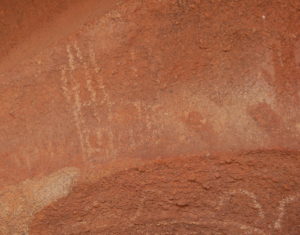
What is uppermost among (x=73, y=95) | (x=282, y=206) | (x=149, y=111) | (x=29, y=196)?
(x=73, y=95)

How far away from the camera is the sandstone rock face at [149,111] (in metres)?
1.64

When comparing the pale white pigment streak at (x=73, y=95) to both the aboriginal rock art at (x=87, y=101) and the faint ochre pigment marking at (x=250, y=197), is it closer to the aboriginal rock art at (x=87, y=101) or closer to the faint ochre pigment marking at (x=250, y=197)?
the aboriginal rock art at (x=87, y=101)

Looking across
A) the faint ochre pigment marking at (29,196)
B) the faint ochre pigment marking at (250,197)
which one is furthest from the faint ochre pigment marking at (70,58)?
the faint ochre pigment marking at (250,197)

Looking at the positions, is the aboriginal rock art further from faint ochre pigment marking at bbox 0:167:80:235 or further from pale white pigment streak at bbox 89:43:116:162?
faint ochre pigment marking at bbox 0:167:80:235

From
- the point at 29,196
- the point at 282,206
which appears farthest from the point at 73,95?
the point at 282,206

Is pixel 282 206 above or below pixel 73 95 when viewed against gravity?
below

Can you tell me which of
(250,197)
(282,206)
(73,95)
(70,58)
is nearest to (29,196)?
(73,95)

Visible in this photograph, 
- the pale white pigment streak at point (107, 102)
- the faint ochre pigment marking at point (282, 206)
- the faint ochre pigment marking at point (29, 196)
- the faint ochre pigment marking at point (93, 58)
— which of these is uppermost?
the faint ochre pigment marking at point (93, 58)

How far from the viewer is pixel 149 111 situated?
1.73 meters

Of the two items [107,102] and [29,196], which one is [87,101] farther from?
[29,196]

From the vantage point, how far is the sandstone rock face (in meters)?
1.64

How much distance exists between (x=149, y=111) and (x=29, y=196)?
609mm

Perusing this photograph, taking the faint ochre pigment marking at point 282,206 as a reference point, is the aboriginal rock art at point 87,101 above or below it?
above

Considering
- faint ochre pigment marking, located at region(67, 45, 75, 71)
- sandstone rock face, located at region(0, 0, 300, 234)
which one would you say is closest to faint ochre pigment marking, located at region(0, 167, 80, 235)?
sandstone rock face, located at region(0, 0, 300, 234)
